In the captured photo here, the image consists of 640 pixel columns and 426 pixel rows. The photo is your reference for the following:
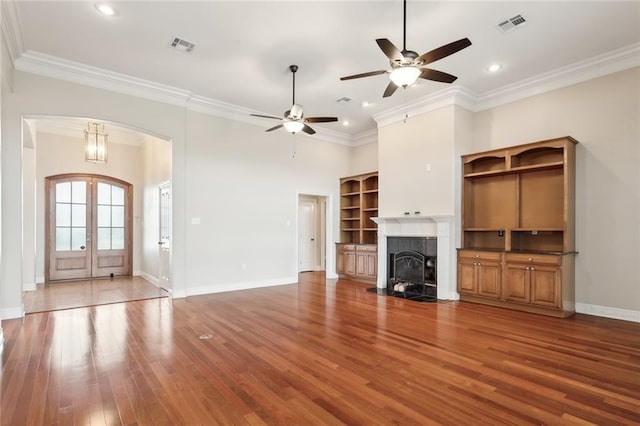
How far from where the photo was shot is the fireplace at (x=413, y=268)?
621 cm

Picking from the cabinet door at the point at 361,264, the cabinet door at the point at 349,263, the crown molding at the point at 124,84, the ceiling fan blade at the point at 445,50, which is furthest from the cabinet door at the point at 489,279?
the crown molding at the point at 124,84

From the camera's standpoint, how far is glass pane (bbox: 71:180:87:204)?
8.14 metres

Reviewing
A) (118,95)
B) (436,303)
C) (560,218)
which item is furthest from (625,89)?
(118,95)

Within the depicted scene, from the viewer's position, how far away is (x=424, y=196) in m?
6.37

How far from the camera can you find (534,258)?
4.92 m

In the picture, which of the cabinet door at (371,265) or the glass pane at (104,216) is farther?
the glass pane at (104,216)

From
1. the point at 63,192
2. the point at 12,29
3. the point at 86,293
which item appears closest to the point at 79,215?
the point at 63,192

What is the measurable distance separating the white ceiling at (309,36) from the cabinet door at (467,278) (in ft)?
10.3

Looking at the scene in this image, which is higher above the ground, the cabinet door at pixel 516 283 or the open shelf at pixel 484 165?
the open shelf at pixel 484 165

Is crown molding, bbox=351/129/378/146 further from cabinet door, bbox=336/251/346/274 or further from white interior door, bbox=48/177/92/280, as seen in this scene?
white interior door, bbox=48/177/92/280

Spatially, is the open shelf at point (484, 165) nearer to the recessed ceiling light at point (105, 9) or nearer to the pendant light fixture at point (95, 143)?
the recessed ceiling light at point (105, 9)

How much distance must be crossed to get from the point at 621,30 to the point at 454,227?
134 inches

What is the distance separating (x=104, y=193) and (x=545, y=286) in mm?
9761

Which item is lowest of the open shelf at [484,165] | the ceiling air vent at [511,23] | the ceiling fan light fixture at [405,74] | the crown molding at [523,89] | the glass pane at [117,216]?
the glass pane at [117,216]
